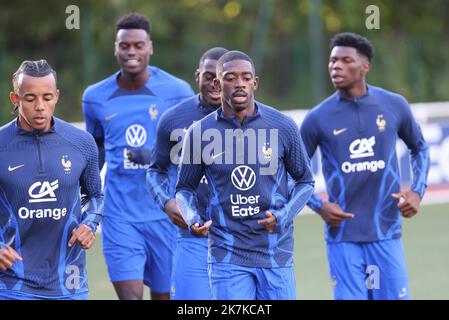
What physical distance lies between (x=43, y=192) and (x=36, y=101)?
1.90 ft

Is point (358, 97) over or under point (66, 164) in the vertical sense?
over

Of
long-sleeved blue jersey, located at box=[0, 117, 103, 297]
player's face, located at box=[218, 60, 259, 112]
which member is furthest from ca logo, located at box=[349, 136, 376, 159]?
long-sleeved blue jersey, located at box=[0, 117, 103, 297]

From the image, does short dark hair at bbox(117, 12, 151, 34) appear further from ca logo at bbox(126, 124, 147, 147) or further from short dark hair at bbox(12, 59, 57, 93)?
short dark hair at bbox(12, 59, 57, 93)

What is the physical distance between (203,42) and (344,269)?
19.0 m

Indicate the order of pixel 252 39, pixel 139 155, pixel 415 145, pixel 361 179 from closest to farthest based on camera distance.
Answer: pixel 361 179 → pixel 415 145 → pixel 139 155 → pixel 252 39

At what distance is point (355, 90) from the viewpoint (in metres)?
8.90

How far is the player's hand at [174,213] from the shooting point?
7.94 metres

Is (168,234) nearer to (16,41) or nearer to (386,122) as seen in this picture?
(386,122)

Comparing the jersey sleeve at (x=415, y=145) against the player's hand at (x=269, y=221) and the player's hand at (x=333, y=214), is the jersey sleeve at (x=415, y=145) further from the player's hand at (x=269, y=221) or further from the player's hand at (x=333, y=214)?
the player's hand at (x=269, y=221)

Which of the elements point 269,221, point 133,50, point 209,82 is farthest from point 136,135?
point 269,221

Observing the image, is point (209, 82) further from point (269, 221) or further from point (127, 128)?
point (269, 221)

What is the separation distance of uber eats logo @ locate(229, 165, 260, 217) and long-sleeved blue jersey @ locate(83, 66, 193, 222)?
2.47m

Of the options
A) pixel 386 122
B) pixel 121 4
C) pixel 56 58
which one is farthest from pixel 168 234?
pixel 121 4

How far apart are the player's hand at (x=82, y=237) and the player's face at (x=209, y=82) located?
1.83 metres
